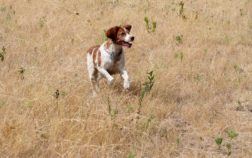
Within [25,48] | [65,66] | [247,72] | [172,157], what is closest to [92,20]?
[25,48]

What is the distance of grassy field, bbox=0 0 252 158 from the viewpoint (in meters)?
5.77

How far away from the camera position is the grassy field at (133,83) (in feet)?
18.9

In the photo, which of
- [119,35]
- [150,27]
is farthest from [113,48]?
[150,27]

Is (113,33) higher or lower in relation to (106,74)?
higher

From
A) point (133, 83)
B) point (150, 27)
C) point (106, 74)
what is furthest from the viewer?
point (150, 27)

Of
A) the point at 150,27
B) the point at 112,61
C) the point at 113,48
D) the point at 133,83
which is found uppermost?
the point at 150,27

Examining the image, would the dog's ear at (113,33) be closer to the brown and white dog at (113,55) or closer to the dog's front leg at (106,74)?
the brown and white dog at (113,55)

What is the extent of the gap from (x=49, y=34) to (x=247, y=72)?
421 cm

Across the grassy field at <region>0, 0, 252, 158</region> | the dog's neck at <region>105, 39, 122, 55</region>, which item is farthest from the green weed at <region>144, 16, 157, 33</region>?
the dog's neck at <region>105, 39, 122, 55</region>

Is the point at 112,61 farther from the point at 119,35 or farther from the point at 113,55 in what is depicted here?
the point at 119,35

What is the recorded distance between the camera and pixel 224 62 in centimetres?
982

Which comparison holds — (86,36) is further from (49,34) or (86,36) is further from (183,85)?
(183,85)

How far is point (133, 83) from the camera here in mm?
8547

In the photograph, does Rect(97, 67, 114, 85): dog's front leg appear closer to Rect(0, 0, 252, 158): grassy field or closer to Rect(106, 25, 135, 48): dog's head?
Rect(0, 0, 252, 158): grassy field
